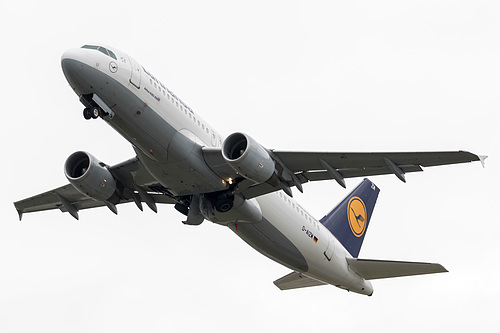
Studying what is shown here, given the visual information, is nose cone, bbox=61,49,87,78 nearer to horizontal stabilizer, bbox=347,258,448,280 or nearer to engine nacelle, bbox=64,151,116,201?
engine nacelle, bbox=64,151,116,201

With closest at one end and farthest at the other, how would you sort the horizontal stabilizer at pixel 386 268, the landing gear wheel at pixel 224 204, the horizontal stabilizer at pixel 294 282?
the landing gear wheel at pixel 224 204
the horizontal stabilizer at pixel 386 268
the horizontal stabilizer at pixel 294 282

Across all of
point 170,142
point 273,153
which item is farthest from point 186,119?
point 273,153

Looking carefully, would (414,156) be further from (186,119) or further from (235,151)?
(186,119)

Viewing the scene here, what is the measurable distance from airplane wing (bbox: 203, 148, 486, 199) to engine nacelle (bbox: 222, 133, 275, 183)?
2.65ft

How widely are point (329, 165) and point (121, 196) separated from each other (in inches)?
330

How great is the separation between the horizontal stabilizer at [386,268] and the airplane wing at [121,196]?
8576mm

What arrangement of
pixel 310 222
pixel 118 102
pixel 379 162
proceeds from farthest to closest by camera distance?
1. pixel 310 222
2. pixel 379 162
3. pixel 118 102

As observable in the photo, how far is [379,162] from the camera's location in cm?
2781

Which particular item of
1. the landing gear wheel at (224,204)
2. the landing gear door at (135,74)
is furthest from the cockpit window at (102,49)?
the landing gear wheel at (224,204)

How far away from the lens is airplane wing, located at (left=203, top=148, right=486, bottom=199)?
27.4 metres

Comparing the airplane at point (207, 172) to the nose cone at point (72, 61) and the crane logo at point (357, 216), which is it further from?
the crane logo at point (357, 216)

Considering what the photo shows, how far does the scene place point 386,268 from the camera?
1348 inches

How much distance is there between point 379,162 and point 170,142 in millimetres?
7191

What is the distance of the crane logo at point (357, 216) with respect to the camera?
37344 mm
